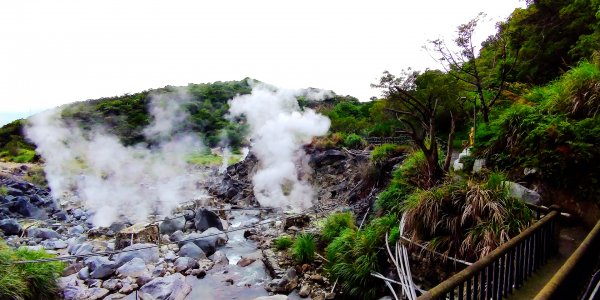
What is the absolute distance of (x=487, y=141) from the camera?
23.6 ft

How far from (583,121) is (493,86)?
8559mm

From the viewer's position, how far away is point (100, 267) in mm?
9047

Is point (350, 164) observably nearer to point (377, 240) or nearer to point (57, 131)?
point (377, 240)

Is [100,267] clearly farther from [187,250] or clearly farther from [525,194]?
[525,194]

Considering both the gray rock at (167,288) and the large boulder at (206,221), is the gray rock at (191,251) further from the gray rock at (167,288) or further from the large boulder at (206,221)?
the large boulder at (206,221)

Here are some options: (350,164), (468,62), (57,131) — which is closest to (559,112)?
(468,62)

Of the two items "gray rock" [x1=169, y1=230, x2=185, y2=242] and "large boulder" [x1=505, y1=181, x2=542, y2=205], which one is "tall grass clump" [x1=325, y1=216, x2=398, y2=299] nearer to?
"large boulder" [x1=505, y1=181, x2=542, y2=205]

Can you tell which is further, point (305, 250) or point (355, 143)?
point (355, 143)

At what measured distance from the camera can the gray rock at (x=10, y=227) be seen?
12693mm

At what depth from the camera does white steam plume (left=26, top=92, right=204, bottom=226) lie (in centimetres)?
1756

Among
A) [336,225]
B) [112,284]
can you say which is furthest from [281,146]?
[112,284]

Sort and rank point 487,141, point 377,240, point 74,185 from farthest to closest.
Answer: point 74,185 → point 487,141 → point 377,240

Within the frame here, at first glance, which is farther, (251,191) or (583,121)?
(251,191)

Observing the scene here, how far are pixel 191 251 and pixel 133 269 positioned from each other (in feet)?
5.47
